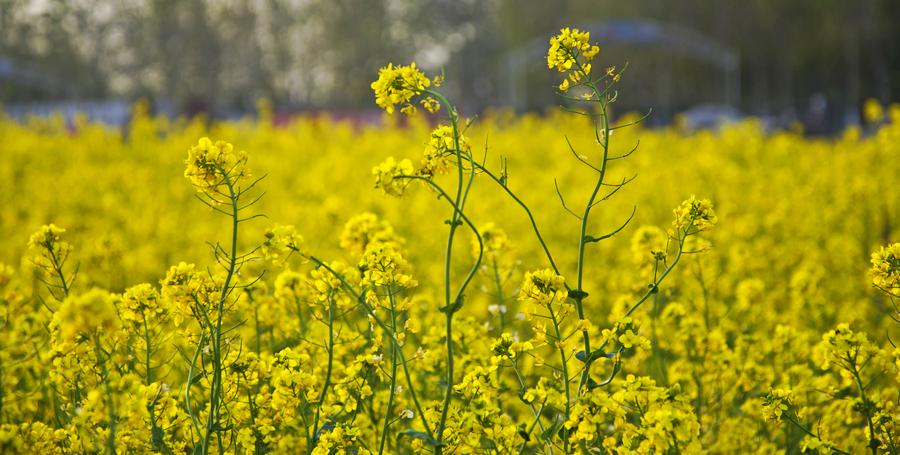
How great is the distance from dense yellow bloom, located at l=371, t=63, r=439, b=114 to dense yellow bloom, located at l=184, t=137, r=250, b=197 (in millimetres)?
337

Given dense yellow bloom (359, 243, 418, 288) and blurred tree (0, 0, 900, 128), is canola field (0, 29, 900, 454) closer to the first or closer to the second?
dense yellow bloom (359, 243, 418, 288)

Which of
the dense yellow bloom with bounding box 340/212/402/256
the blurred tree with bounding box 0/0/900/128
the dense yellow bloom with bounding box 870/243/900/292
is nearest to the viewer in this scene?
the dense yellow bloom with bounding box 870/243/900/292

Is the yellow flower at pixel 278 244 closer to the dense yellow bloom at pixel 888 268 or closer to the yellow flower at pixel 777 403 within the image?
the yellow flower at pixel 777 403

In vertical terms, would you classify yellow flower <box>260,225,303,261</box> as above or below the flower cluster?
below

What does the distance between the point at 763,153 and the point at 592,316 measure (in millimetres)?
6178

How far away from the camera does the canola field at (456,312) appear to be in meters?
1.80

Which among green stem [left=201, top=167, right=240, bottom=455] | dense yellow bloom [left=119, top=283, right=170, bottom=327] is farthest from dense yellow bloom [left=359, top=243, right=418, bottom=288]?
dense yellow bloom [left=119, top=283, right=170, bottom=327]

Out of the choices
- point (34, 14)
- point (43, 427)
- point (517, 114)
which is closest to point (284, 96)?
point (34, 14)

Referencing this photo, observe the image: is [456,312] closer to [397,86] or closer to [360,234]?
[360,234]

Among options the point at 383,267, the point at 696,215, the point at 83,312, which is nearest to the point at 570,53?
the point at 696,215

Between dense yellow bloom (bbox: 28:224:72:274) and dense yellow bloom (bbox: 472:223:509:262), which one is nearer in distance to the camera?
dense yellow bloom (bbox: 28:224:72:274)

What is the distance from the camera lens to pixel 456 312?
300 cm

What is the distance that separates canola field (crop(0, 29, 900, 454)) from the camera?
5.90 feet

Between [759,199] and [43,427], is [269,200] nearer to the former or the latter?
[759,199]
